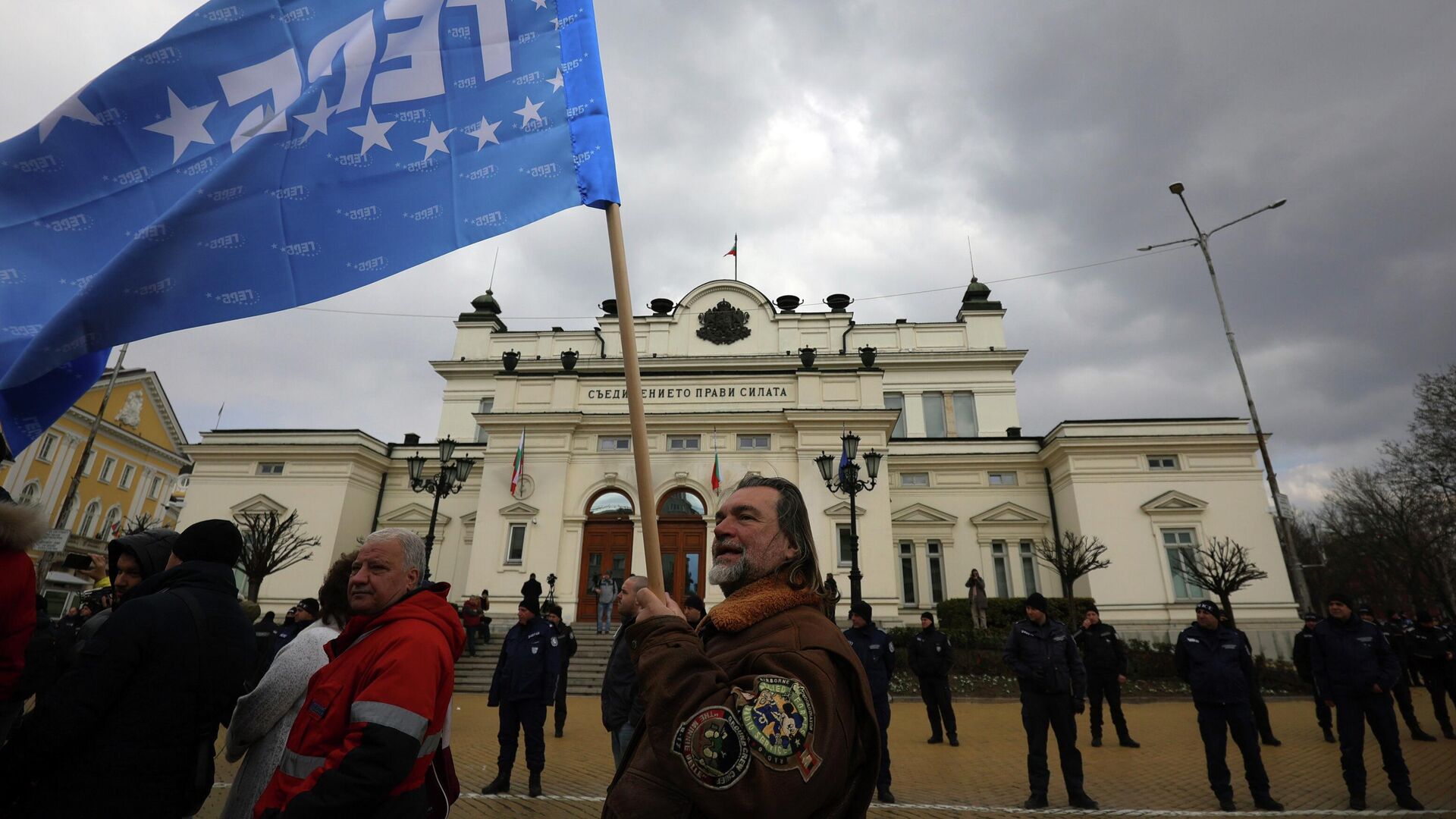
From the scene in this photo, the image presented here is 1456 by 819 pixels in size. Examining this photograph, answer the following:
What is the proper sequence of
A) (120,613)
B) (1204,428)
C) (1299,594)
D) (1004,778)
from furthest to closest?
(1204,428)
(1299,594)
(1004,778)
(120,613)

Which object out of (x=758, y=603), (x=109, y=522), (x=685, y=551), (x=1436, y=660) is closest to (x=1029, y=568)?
(x=685, y=551)

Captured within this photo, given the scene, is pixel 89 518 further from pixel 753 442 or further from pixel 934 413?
pixel 934 413

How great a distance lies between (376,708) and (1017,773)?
9.08 m

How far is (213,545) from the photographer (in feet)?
11.0

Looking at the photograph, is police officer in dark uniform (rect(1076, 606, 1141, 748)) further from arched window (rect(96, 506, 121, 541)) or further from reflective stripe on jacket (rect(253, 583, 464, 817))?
arched window (rect(96, 506, 121, 541))

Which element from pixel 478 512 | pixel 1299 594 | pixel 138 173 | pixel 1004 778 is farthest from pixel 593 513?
pixel 1299 594

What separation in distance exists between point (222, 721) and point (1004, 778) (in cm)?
859

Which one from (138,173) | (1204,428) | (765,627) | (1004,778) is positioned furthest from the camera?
(1204,428)

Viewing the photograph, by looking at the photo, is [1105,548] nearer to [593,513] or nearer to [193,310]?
[593,513]

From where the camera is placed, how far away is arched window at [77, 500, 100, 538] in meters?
42.3

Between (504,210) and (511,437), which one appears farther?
(511,437)

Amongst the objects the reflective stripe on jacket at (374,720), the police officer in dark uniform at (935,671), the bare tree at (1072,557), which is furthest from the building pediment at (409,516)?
the reflective stripe on jacket at (374,720)

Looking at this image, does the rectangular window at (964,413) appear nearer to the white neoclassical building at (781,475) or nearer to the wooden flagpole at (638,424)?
the white neoclassical building at (781,475)

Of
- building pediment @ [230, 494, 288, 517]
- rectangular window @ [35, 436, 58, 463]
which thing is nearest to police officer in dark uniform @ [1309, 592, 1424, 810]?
building pediment @ [230, 494, 288, 517]
